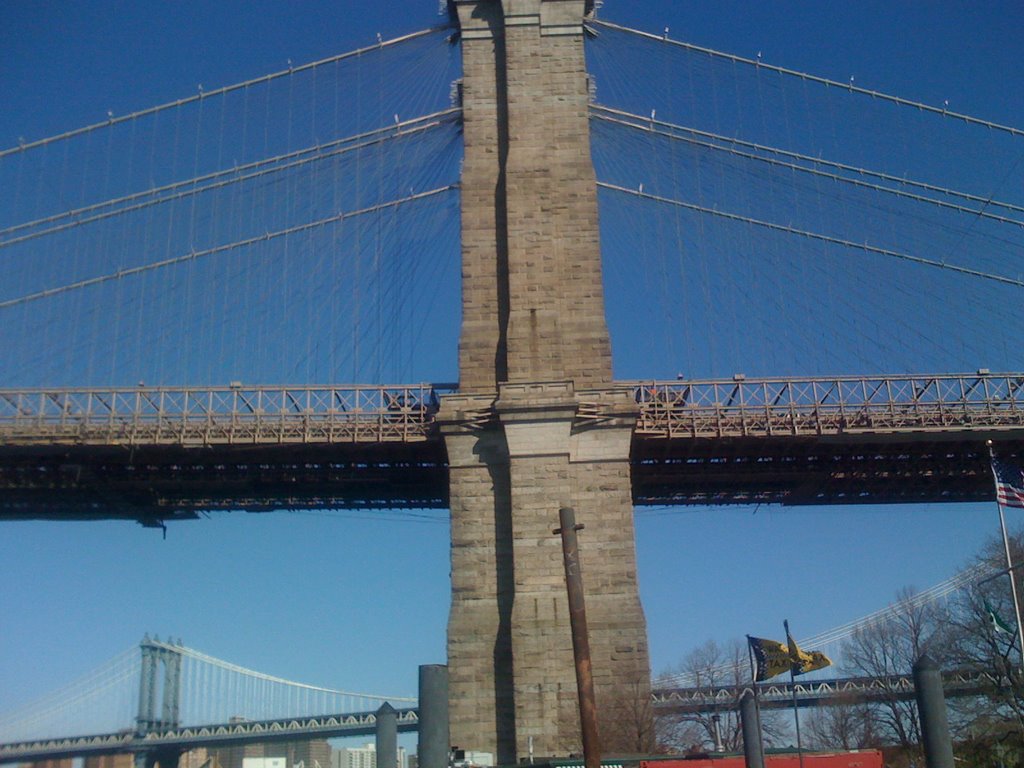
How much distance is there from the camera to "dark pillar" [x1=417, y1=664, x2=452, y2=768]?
18.2m

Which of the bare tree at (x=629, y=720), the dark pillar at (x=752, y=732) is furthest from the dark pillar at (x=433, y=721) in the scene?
the bare tree at (x=629, y=720)

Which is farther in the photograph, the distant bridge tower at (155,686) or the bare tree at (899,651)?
the distant bridge tower at (155,686)

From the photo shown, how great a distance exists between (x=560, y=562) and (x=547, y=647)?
3346 millimetres

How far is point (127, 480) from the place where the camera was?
189ft

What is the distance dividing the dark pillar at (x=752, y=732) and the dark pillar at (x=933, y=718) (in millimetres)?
11516

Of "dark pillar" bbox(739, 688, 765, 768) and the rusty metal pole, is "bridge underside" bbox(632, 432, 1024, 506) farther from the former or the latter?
the rusty metal pole

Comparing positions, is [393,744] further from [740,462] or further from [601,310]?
[740,462]

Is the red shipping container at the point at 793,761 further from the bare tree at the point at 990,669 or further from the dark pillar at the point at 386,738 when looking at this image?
the dark pillar at the point at 386,738

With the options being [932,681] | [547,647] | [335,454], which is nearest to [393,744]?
[932,681]

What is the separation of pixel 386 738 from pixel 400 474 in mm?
37382

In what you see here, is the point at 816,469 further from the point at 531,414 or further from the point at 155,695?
the point at 155,695

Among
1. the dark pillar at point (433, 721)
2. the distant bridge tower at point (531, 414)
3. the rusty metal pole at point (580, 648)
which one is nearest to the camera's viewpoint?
the dark pillar at point (433, 721)

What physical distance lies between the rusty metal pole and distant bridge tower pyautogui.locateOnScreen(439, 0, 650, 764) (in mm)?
18981

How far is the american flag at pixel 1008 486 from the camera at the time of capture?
1748 inches
